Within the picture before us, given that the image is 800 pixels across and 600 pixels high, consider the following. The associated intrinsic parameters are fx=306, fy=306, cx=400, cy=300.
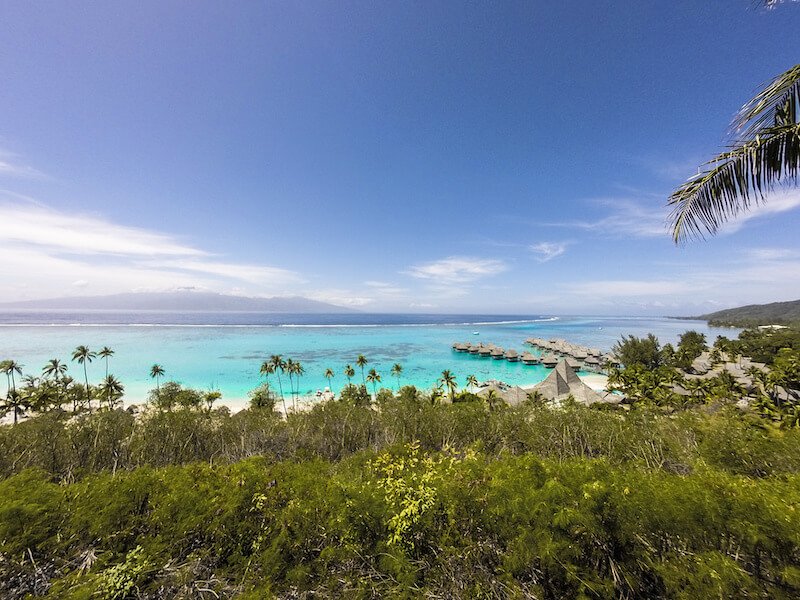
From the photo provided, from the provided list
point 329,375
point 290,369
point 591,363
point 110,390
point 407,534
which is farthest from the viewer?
point 591,363

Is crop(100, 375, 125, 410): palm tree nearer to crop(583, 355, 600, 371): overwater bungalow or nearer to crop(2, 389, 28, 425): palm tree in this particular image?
crop(2, 389, 28, 425): palm tree

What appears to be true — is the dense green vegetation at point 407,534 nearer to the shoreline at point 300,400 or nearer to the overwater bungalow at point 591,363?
the shoreline at point 300,400

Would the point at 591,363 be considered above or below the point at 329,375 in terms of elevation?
below

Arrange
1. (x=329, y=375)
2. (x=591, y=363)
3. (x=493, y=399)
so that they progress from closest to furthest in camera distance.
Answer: (x=493, y=399) < (x=329, y=375) < (x=591, y=363)

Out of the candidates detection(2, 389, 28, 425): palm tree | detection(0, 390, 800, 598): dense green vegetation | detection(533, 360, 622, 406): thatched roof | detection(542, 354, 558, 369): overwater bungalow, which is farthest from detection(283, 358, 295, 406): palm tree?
detection(542, 354, 558, 369): overwater bungalow

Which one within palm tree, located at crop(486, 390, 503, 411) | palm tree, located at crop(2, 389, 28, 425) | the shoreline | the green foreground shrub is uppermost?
the green foreground shrub

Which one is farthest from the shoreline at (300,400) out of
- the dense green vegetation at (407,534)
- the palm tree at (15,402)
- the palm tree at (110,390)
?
the dense green vegetation at (407,534)

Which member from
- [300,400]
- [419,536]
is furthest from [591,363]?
[419,536]

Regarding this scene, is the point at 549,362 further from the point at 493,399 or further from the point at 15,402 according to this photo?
the point at 15,402
